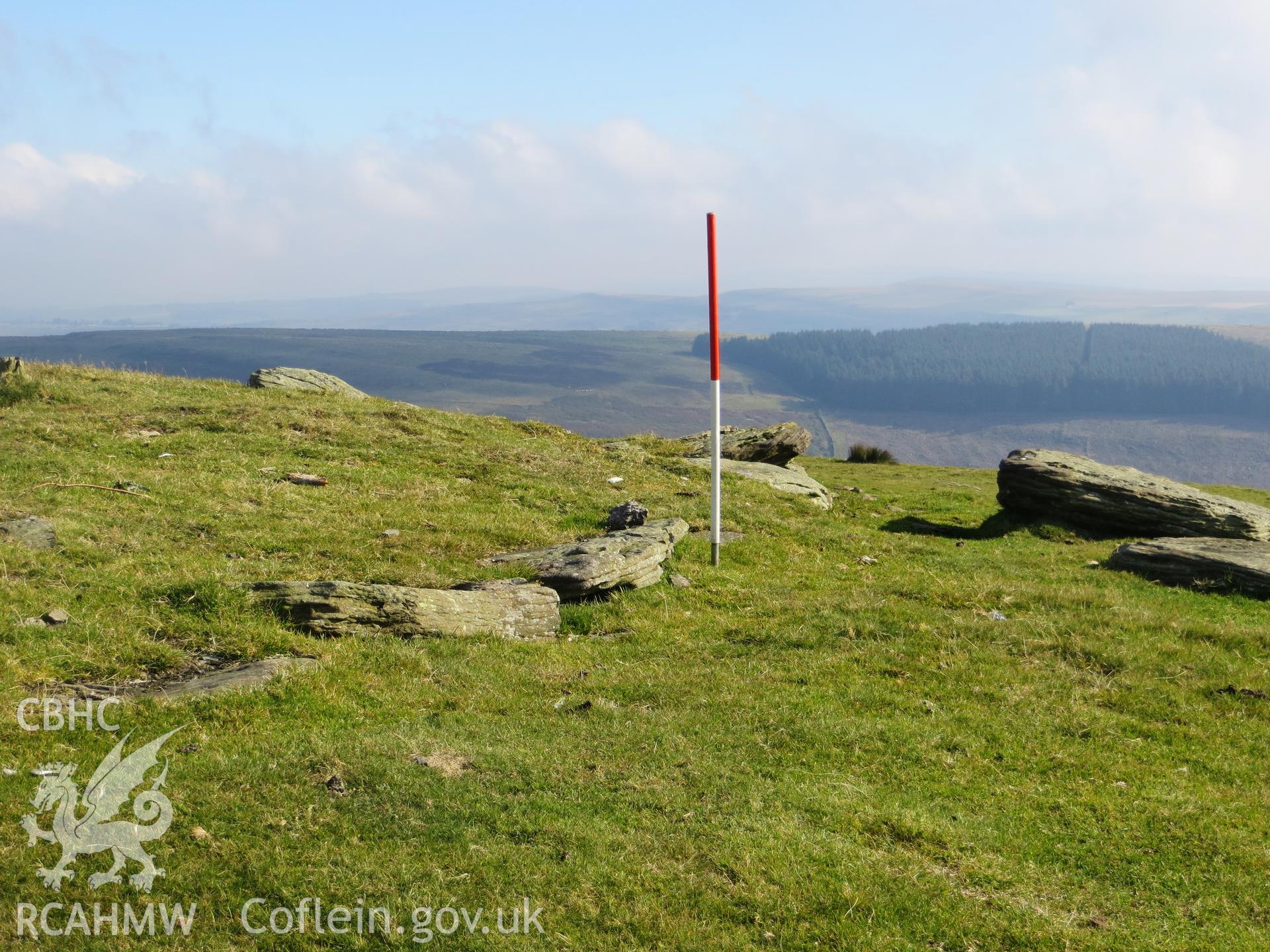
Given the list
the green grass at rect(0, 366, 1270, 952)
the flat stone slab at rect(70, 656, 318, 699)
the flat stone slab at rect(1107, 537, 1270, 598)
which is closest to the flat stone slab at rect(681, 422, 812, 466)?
the green grass at rect(0, 366, 1270, 952)

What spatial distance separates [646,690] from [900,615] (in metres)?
5.59

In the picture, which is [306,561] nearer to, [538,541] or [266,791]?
[538,541]

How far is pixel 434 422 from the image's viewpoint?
31.3 m

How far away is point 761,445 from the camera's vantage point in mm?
36094

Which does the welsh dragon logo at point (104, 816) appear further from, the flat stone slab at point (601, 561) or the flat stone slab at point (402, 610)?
the flat stone slab at point (601, 561)

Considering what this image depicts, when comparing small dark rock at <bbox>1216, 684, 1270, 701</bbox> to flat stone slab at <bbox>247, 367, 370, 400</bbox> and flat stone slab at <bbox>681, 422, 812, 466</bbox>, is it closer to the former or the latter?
flat stone slab at <bbox>681, 422, 812, 466</bbox>

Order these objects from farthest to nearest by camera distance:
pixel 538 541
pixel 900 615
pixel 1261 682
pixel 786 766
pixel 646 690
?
pixel 538 541 → pixel 900 615 → pixel 1261 682 → pixel 646 690 → pixel 786 766

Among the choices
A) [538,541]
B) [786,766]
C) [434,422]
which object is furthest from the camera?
[434,422]

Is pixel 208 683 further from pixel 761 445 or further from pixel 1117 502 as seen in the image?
pixel 761 445

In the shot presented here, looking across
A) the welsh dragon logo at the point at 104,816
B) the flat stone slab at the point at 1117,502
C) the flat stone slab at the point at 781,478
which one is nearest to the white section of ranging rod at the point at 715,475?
the flat stone slab at the point at 781,478

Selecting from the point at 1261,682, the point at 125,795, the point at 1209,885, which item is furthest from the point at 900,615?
the point at 125,795

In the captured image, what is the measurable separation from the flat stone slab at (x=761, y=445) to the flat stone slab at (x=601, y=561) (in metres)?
17.8

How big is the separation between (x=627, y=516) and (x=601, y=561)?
4.79 metres

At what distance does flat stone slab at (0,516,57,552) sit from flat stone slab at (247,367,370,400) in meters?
20.7
